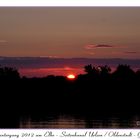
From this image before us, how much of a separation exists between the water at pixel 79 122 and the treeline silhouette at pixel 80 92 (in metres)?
0.04

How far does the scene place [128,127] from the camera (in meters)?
2.77

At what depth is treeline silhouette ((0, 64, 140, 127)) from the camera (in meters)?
2.84

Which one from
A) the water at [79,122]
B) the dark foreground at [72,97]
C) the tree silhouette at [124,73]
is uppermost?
the tree silhouette at [124,73]

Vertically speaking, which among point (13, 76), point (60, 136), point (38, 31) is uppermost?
point (38, 31)

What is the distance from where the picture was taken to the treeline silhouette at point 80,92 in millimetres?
2836

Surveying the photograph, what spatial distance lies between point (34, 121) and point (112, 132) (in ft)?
1.08

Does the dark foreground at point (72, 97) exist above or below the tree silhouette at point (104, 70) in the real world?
below

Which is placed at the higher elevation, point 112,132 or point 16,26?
point 16,26

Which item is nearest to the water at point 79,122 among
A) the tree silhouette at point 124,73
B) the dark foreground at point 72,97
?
the dark foreground at point 72,97

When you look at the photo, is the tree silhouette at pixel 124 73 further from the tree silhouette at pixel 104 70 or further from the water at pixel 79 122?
the water at pixel 79 122

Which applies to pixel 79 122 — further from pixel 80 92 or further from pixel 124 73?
pixel 124 73

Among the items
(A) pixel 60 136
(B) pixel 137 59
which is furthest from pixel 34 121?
(B) pixel 137 59

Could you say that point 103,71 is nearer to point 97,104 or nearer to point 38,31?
point 97,104

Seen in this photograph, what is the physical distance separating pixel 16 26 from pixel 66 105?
15.6 inches
